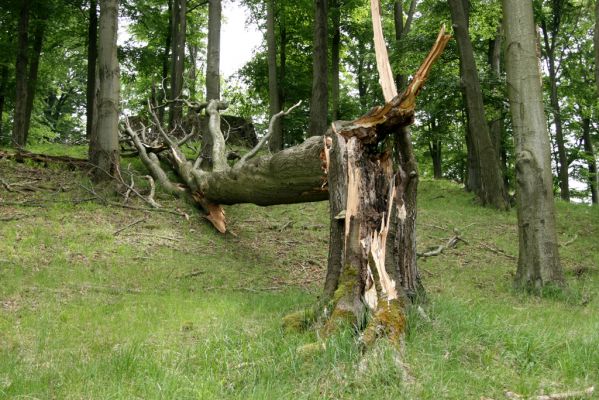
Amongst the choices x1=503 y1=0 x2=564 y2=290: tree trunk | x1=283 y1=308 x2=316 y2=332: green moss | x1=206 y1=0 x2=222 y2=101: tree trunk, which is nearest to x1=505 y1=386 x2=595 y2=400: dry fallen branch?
x1=283 y1=308 x2=316 y2=332: green moss

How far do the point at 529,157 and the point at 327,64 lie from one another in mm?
10301

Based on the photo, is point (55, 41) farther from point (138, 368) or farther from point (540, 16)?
point (138, 368)

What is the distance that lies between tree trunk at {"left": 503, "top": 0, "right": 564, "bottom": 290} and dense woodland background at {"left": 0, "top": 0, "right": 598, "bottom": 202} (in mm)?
7877

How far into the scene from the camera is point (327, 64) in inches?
699

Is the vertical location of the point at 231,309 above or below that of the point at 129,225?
below

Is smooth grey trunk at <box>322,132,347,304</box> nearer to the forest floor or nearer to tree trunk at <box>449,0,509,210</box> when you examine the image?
the forest floor

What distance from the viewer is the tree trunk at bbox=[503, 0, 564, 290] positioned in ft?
27.3

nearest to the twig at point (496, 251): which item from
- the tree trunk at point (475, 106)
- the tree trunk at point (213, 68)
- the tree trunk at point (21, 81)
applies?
the tree trunk at point (475, 106)

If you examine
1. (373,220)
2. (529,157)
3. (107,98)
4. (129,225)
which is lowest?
(129,225)

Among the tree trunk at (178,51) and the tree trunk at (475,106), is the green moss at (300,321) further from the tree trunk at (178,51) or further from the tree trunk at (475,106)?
the tree trunk at (178,51)

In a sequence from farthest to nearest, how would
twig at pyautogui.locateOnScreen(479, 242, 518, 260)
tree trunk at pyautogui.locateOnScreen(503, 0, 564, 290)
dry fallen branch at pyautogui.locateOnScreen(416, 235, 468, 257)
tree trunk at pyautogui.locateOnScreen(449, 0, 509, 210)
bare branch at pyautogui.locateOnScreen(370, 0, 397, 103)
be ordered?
tree trunk at pyautogui.locateOnScreen(449, 0, 509, 210) → twig at pyautogui.locateOnScreen(479, 242, 518, 260) → dry fallen branch at pyautogui.locateOnScreen(416, 235, 468, 257) → tree trunk at pyautogui.locateOnScreen(503, 0, 564, 290) → bare branch at pyautogui.locateOnScreen(370, 0, 397, 103)

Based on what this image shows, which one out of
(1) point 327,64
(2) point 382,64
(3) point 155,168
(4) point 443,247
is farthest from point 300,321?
(1) point 327,64

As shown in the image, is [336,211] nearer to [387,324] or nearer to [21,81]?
[387,324]

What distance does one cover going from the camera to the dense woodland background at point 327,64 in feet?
57.9
